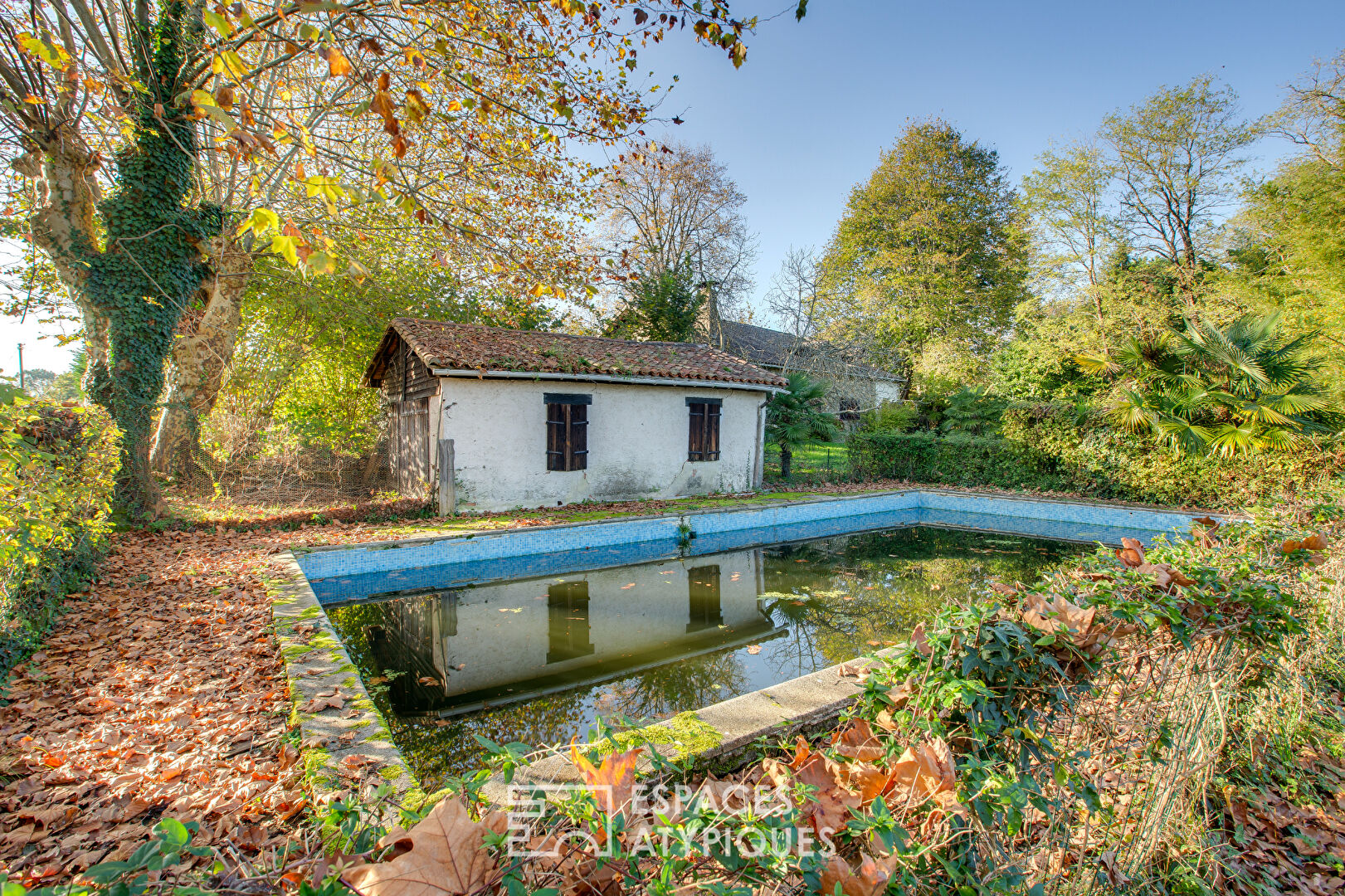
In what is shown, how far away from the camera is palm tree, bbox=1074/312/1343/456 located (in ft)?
30.5

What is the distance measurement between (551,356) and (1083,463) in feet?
39.0

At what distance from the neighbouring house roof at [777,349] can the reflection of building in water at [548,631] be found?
36.6 feet

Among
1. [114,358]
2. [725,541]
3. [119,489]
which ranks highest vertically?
[114,358]

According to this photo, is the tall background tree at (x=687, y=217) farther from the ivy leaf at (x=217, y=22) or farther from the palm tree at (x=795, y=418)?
the ivy leaf at (x=217, y=22)

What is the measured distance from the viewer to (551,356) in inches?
451

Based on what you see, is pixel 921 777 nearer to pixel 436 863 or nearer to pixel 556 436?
pixel 436 863

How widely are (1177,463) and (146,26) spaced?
59.8 ft

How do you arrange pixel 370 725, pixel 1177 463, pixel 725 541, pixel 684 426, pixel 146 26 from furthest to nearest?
pixel 684 426
pixel 1177 463
pixel 725 541
pixel 146 26
pixel 370 725

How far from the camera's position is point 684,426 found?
12805 millimetres

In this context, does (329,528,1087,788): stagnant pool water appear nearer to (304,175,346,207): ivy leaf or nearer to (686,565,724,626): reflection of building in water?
(686,565,724,626): reflection of building in water

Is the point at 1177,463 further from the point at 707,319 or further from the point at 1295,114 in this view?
the point at 707,319

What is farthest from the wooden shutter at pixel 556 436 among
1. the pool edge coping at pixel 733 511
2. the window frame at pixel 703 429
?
the window frame at pixel 703 429

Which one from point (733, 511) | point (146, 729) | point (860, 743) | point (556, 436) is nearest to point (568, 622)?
point (146, 729)

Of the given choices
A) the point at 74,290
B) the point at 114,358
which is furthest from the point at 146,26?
the point at 114,358
